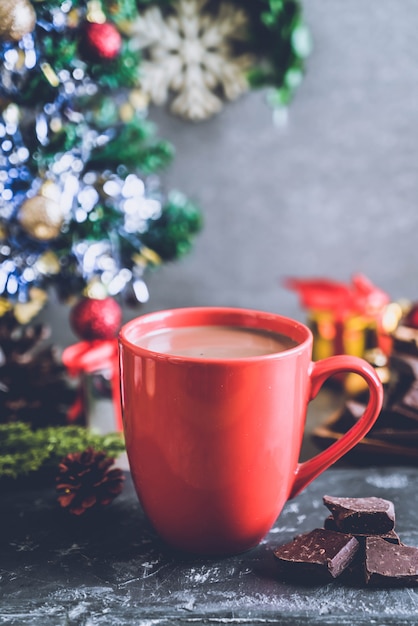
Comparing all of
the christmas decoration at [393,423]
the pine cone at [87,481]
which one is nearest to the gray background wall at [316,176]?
the christmas decoration at [393,423]

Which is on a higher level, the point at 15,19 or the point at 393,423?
the point at 15,19

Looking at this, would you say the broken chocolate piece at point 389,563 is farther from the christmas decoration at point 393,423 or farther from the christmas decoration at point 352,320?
the christmas decoration at point 352,320

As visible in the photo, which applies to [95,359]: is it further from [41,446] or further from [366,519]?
[366,519]

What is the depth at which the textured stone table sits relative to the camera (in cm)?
52

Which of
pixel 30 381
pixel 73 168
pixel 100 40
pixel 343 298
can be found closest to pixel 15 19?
pixel 100 40

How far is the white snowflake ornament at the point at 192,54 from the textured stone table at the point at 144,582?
2.63 ft

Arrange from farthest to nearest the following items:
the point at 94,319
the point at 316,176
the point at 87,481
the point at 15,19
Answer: the point at 316,176
the point at 94,319
the point at 15,19
the point at 87,481

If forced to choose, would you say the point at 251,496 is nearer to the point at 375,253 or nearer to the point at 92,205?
the point at 92,205

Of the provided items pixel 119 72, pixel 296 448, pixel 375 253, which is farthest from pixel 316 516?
pixel 375 253

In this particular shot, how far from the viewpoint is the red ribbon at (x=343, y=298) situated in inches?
42.8

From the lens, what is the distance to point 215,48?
1.20m

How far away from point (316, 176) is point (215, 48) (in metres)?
0.31

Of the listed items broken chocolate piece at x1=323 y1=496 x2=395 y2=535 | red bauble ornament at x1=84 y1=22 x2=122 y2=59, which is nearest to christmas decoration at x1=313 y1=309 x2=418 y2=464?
broken chocolate piece at x1=323 y1=496 x2=395 y2=535

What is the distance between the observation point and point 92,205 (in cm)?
98
